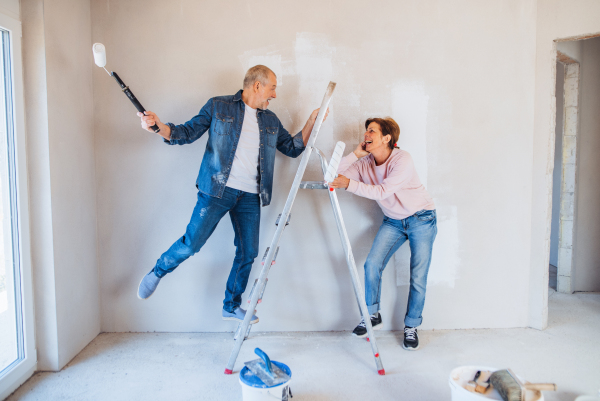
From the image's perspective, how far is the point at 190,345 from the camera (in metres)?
2.31

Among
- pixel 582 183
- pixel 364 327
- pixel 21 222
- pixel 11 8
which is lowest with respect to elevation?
pixel 364 327

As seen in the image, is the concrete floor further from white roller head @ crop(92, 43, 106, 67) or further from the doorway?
white roller head @ crop(92, 43, 106, 67)

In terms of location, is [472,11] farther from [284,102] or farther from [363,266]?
[363,266]

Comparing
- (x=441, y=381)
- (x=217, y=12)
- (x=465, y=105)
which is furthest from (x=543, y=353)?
(x=217, y=12)

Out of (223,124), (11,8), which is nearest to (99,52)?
(11,8)

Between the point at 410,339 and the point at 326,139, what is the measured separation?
1.37 metres

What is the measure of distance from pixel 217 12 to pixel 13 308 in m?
2.03

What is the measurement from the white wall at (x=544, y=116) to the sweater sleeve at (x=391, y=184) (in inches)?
40.8

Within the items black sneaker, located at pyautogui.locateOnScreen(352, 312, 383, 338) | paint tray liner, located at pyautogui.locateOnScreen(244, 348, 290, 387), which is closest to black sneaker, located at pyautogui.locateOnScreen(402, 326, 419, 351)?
black sneaker, located at pyautogui.locateOnScreen(352, 312, 383, 338)

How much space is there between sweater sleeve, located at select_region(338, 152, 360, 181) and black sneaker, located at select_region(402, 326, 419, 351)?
1.01m

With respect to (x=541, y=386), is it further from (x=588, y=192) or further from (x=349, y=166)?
(x=588, y=192)

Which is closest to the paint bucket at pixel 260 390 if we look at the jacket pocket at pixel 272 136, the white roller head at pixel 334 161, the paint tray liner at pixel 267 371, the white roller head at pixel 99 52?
the paint tray liner at pixel 267 371

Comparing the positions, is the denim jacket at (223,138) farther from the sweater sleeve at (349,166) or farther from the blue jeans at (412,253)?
the blue jeans at (412,253)

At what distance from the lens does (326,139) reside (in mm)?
2453
